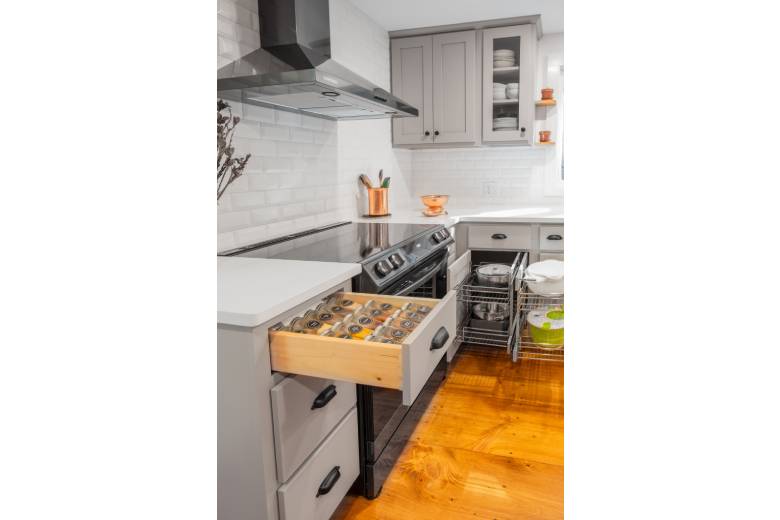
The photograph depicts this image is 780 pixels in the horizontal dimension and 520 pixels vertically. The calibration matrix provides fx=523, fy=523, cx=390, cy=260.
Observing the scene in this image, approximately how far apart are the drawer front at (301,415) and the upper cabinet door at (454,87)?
7.89 ft

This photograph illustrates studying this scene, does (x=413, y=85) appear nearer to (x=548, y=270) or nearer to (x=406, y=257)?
(x=548, y=270)

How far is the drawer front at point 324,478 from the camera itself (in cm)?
120

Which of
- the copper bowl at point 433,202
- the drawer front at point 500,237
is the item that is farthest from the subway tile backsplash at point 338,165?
the drawer front at point 500,237

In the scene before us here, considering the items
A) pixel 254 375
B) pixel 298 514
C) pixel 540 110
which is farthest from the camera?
pixel 540 110

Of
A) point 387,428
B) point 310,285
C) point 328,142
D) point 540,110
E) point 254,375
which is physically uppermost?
point 540,110

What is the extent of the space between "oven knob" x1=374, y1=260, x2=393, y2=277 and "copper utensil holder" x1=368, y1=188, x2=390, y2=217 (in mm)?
1411

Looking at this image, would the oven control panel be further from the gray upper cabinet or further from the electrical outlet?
the electrical outlet

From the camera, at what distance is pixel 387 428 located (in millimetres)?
1730

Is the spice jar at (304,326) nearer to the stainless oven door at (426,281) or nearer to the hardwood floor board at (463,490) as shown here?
the stainless oven door at (426,281)

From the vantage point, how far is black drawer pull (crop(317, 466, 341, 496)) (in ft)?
4.40
